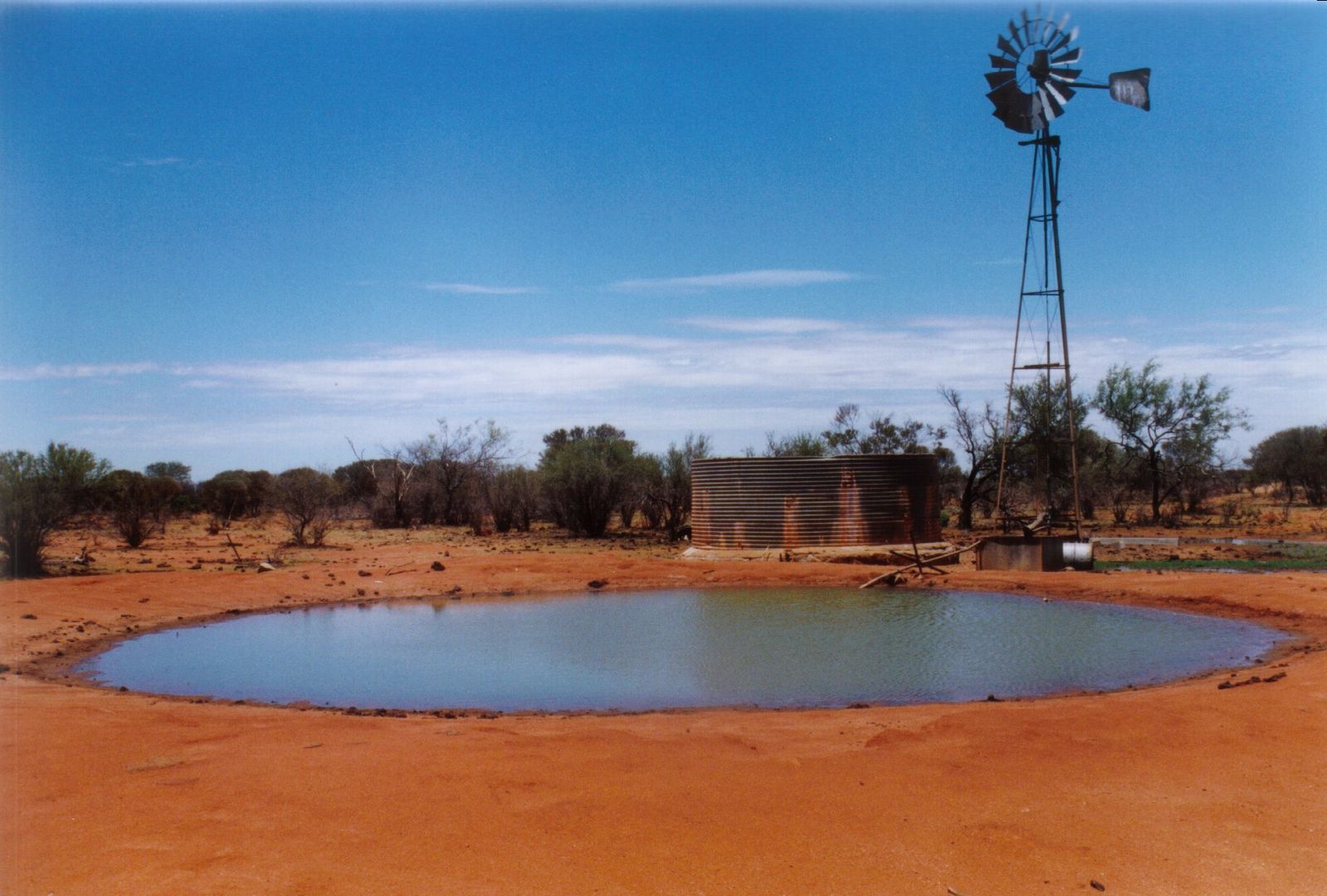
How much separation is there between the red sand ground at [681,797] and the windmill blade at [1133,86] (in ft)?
45.4

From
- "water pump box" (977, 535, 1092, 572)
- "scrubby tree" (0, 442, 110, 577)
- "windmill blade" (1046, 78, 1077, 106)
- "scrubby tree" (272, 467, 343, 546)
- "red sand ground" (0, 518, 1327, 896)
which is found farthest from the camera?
"scrubby tree" (272, 467, 343, 546)

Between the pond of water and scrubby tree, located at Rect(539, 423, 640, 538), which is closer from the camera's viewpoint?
the pond of water

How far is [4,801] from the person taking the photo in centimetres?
504

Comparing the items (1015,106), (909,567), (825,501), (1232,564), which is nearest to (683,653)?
(909,567)

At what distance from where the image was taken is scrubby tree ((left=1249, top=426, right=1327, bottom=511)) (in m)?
39.7

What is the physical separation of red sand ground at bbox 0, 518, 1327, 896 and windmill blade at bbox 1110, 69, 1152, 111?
13.8 m

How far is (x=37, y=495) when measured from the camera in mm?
17766

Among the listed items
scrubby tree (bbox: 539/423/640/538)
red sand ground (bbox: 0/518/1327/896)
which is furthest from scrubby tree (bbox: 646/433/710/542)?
red sand ground (bbox: 0/518/1327/896)

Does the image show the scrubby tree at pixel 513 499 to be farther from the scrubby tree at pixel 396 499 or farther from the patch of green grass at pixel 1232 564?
the patch of green grass at pixel 1232 564

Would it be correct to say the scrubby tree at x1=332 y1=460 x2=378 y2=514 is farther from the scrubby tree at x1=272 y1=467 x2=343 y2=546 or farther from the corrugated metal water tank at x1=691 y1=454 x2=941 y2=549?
the corrugated metal water tank at x1=691 y1=454 x2=941 y2=549

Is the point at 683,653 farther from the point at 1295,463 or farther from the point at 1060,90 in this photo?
the point at 1295,463

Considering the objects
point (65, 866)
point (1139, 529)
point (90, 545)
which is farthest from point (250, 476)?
point (65, 866)

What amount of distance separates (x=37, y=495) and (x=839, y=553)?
1579cm

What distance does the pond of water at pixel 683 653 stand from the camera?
30.4ft
